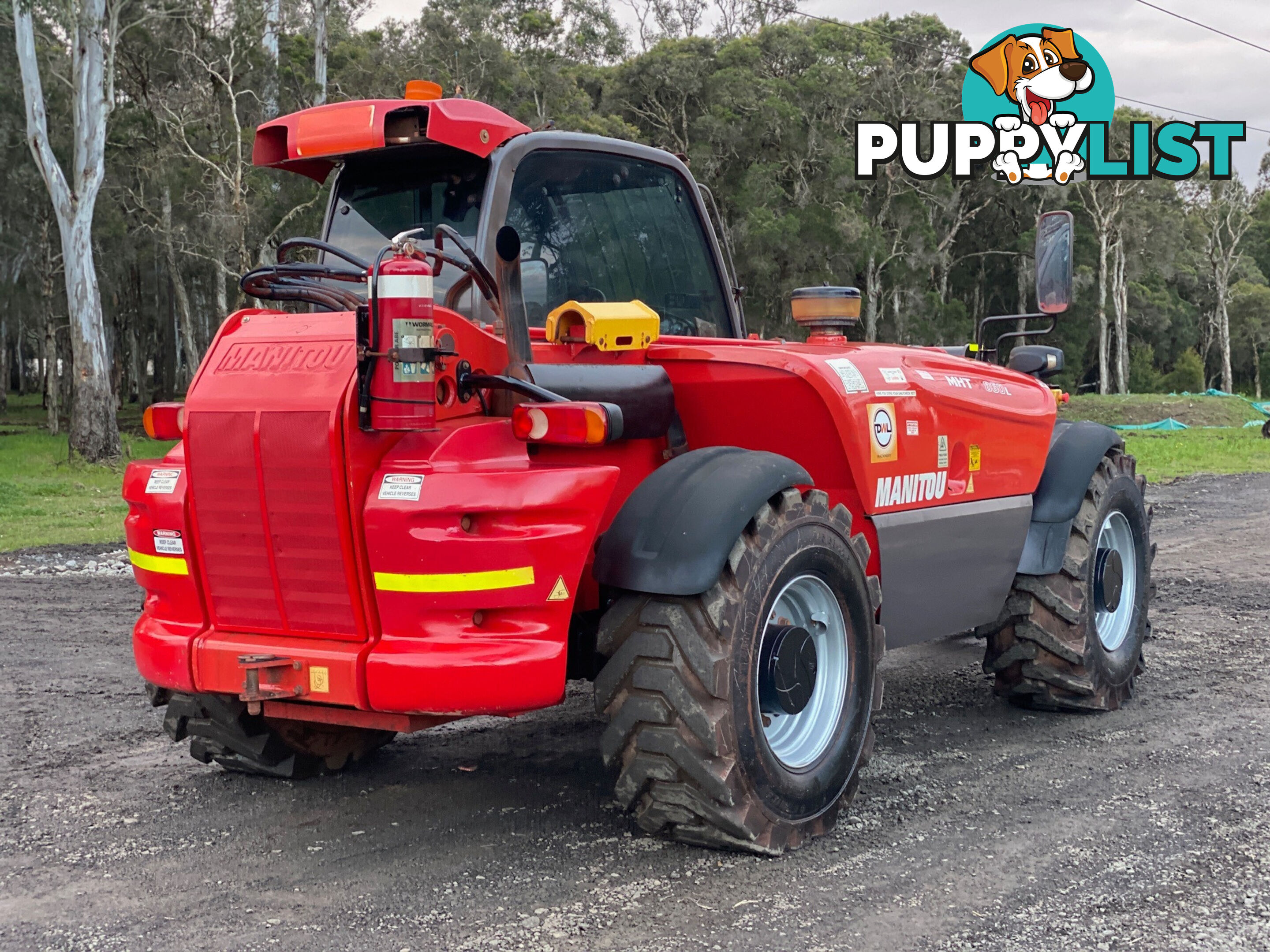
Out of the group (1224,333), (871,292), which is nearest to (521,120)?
(871,292)

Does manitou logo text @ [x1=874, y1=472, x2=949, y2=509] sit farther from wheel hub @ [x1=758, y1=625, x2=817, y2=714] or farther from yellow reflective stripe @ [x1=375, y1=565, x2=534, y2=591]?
yellow reflective stripe @ [x1=375, y1=565, x2=534, y2=591]

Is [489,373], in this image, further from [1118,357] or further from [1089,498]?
[1118,357]

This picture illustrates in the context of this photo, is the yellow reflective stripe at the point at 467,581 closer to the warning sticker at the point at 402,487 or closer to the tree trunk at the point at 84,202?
the warning sticker at the point at 402,487

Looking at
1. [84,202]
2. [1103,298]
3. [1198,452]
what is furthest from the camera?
[1103,298]

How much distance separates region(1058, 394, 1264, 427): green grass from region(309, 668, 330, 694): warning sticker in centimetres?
3623

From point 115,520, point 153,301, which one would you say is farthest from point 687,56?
point 115,520

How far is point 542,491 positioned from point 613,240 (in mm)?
1473

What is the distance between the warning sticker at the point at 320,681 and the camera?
3932mm

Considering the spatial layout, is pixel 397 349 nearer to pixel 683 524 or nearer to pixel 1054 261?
pixel 683 524

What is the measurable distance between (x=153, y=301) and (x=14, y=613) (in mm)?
48017

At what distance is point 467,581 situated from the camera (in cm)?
378

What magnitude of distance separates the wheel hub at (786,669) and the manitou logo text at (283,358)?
164 cm

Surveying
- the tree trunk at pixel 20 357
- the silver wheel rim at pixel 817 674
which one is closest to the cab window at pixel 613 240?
the silver wheel rim at pixel 817 674

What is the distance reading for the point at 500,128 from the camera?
4.59 m
